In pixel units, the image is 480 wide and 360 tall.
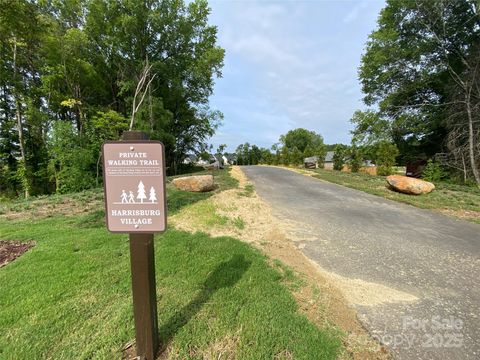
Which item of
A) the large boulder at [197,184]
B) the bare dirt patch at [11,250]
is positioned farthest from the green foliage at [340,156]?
the bare dirt patch at [11,250]

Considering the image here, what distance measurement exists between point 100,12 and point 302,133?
60.9 metres

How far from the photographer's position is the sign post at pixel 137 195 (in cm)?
157

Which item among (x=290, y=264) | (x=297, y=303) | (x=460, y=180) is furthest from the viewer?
(x=460, y=180)

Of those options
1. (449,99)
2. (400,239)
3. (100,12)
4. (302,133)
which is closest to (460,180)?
(449,99)

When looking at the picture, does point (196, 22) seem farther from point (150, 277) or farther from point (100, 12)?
point (150, 277)

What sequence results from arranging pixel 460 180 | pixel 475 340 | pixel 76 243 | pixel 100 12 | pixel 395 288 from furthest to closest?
pixel 100 12, pixel 460 180, pixel 76 243, pixel 395 288, pixel 475 340

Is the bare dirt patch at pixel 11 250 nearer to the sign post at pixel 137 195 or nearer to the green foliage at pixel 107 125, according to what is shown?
the sign post at pixel 137 195

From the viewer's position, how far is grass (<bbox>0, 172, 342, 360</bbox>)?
1788 millimetres

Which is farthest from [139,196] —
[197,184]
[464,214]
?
[464,214]

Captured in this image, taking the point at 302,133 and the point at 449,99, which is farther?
the point at 302,133

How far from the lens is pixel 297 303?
235 centimetres

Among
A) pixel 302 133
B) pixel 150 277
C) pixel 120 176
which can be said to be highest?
pixel 302 133

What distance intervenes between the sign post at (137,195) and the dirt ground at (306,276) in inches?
62.5

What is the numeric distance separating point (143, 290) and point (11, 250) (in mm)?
3414
